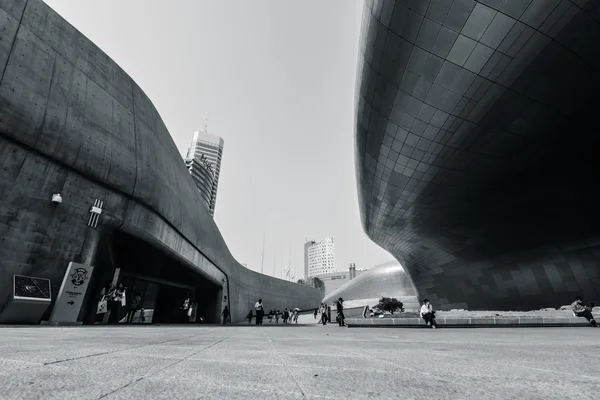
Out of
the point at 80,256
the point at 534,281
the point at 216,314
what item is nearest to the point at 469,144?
the point at 534,281

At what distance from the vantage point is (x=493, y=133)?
13086mm

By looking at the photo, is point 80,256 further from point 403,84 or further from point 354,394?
point 403,84

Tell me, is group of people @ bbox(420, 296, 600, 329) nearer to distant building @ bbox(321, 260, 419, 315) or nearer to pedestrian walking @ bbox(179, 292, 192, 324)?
pedestrian walking @ bbox(179, 292, 192, 324)

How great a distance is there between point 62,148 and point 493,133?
16772 millimetres

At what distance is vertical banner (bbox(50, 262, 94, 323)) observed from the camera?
9.71m

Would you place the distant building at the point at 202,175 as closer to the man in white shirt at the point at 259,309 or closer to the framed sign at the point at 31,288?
the man in white shirt at the point at 259,309

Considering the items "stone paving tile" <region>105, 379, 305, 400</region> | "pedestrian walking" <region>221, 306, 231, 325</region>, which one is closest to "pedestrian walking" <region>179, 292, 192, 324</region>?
"pedestrian walking" <region>221, 306, 231, 325</region>

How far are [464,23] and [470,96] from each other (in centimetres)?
308

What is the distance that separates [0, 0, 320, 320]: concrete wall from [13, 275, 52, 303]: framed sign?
0.20 meters

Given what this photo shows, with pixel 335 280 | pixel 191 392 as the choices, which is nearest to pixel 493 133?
pixel 191 392

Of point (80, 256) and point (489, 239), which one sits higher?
point (489, 239)

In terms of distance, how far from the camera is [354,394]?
1298mm

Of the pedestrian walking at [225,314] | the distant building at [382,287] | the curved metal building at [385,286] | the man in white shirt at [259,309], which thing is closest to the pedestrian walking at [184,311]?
the pedestrian walking at [225,314]

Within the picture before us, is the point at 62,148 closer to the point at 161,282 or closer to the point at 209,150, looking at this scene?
the point at 161,282
